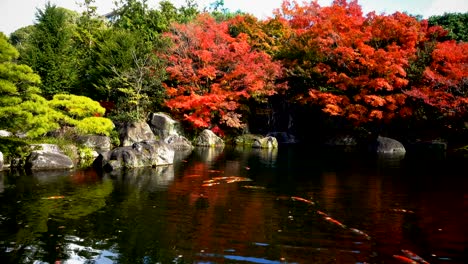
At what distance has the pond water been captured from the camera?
Answer: 6.22m

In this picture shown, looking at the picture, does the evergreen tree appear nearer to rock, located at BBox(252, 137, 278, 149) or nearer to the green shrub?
the green shrub

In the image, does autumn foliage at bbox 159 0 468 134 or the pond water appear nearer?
the pond water

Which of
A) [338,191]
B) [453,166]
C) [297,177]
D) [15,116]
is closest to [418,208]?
[338,191]

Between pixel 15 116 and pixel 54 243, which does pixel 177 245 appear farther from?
pixel 15 116

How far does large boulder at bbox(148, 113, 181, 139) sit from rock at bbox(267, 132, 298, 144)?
9290 mm

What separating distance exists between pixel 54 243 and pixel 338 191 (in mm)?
8031

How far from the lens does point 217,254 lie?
20.2ft

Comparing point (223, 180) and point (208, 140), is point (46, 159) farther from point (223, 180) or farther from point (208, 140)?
point (208, 140)

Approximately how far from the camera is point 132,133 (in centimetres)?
2586

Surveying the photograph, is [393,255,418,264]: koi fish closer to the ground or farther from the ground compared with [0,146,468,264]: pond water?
closer to the ground

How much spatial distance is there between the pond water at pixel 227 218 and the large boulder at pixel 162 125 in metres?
14.2

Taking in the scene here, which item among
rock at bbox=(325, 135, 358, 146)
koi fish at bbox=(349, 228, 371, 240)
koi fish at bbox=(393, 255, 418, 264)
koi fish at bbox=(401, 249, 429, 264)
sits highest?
rock at bbox=(325, 135, 358, 146)

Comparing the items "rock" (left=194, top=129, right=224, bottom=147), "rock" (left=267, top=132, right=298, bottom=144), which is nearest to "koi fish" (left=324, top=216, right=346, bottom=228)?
"rock" (left=194, top=129, right=224, bottom=147)

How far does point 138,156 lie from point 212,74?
46.4ft
